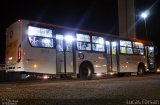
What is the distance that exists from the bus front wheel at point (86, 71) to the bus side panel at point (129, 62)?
415 centimetres

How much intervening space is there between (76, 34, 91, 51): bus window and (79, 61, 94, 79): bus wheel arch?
97 centimetres

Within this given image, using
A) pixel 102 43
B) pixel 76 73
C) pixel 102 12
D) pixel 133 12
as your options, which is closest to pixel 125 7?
pixel 133 12

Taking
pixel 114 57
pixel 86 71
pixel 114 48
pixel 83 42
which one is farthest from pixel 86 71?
pixel 114 48

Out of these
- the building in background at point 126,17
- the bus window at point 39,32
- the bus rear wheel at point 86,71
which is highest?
the building in background at point 126,17

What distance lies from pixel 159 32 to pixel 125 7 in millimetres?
15615

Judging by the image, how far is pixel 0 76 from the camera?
27.2m

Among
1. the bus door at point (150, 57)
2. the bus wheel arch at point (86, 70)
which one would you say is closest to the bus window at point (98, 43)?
the bus wheel arch at point (86, 70)

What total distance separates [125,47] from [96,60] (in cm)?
465

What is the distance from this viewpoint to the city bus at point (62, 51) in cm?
1800

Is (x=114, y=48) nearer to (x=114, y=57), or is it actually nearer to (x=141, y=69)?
(x=114, y=57)

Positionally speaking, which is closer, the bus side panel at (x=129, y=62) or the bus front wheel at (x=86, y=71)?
the bus front wheel at (x=86, y=71)

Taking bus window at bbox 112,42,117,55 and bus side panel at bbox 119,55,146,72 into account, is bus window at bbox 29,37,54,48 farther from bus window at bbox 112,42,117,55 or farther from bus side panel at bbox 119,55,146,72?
bus side panel at bbox 119,55,146,72

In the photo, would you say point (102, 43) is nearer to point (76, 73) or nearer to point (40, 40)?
point (76, 73)

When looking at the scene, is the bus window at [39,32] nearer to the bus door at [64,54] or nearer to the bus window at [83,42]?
the bus door at [64,54]
